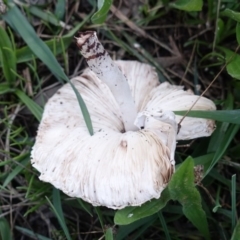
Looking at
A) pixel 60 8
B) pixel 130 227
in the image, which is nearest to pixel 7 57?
pixel 60 8

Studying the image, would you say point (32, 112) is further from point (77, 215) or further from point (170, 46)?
point (170, 46)

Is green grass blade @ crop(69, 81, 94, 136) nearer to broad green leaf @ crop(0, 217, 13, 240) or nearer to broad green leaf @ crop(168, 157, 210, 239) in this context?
broad green leaf @ crop(168, 157, 210, 239)

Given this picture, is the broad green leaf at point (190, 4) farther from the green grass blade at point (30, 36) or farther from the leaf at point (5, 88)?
the leaf at point (5, 88)

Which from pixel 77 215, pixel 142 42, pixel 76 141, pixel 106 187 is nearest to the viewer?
pixel 106 187

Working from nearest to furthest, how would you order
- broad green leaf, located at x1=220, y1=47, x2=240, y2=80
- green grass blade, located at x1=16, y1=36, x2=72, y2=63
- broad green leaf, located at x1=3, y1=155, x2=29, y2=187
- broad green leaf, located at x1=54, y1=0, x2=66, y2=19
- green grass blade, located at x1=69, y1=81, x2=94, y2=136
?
green grass blade, located at x1=69, y1=81, x2=94, y2=136
broad green leaf, located at x1=220, y1=47, x2=240, y2=80
broad green leaf, located at x1=3, y1=155, x2=29, y2=187
green grass blade, located at x1=16, y1=36, x2=72, y2=63
broad green leaf, located at x1=54, y1=0, x2=66, y2=19

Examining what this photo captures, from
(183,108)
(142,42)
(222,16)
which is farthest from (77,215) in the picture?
(222,16)

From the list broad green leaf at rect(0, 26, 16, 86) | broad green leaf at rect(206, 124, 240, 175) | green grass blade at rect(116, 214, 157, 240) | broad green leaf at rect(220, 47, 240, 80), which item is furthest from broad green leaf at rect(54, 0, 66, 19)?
green grass blade at rect(116, 214, 157, 240)

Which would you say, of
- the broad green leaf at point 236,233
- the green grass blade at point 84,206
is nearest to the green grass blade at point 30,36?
the green grass blade at point 84,206
